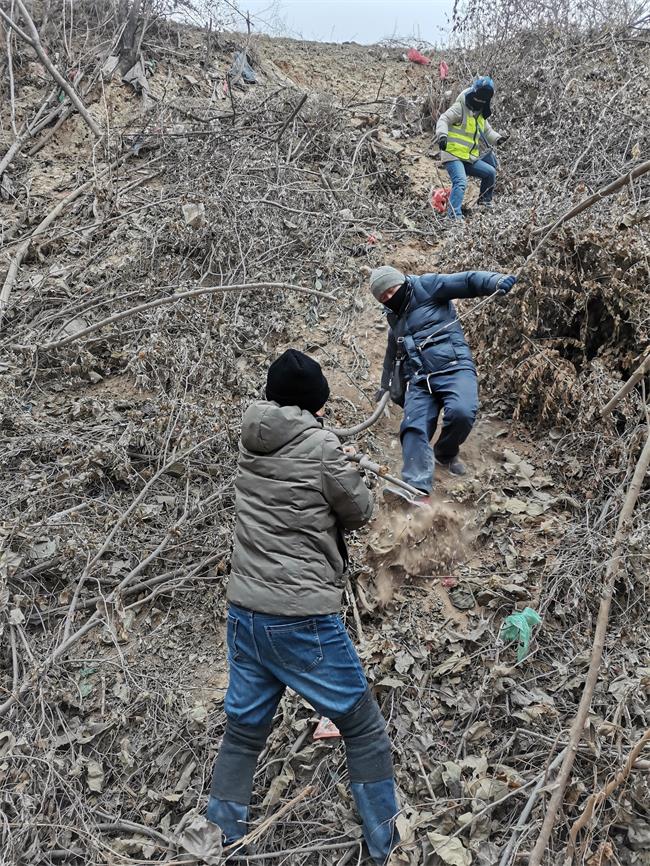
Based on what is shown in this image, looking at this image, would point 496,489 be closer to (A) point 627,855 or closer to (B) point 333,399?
(B) point 333,399

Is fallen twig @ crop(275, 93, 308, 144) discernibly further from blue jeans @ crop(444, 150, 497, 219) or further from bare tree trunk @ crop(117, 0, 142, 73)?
bare tree trunk @ crop(117, 0, 142, 73)

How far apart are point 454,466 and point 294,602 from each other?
7.21ft

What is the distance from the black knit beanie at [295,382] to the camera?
8.46 ft

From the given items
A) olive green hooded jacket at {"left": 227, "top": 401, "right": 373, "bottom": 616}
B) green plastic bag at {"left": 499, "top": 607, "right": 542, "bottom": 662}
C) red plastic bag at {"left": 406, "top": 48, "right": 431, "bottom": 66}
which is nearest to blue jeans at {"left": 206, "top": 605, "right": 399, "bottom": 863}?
olive green hooded jacket at {"left": 227, "top": 401, "right": 373, "bottom": 616}

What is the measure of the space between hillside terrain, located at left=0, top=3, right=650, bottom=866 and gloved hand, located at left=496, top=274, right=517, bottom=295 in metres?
0.25

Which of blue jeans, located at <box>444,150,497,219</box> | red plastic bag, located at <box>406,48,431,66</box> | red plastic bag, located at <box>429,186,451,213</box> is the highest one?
red plastic bag, located at <box>406,48,431,66</box>

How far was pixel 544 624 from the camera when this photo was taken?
334cm

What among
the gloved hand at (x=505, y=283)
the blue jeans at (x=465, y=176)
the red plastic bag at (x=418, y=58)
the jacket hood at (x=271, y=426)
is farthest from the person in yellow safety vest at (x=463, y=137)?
the jacket hood at (x=271, y=426)

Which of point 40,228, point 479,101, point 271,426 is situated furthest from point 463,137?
point 271,426

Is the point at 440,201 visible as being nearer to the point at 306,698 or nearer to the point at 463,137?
the point at 463,137

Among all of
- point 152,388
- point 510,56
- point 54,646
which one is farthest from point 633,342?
point 510,56

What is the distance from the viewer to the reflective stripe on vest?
6859 millimetres

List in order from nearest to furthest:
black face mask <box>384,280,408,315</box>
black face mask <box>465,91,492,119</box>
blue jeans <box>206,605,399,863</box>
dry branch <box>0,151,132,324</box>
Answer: blue jeans <box>206,605,399,863</box> → black face mask <box>384,280,408,315</box> → dry branch <box>0,151,132,324</box> → black face mask <box>465,91,492,119</box>

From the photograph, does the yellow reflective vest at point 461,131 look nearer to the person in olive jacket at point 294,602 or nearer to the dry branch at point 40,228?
the dry branch at point 40,228
